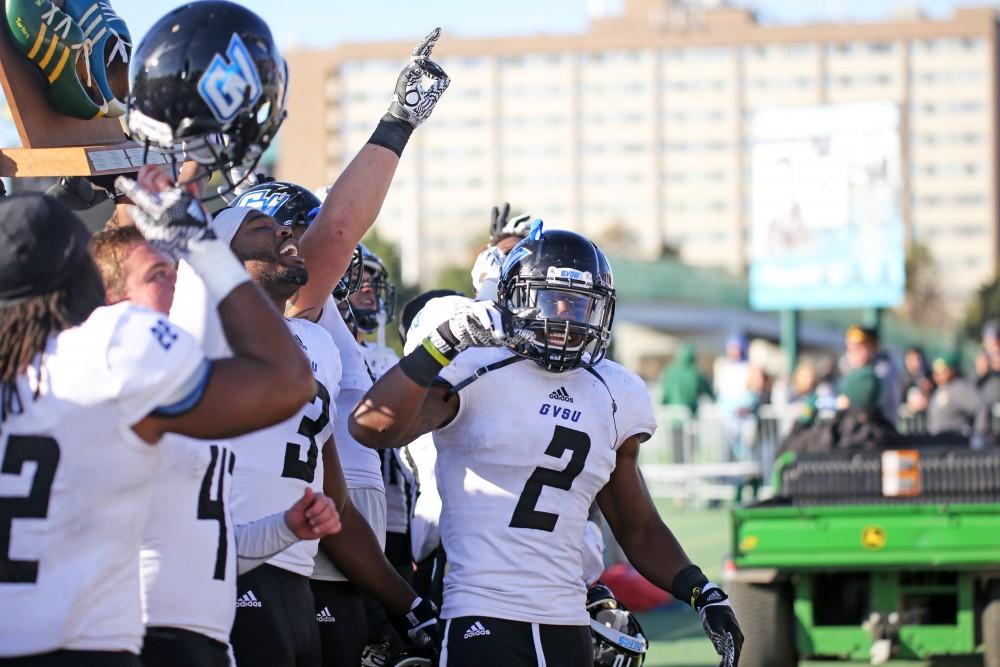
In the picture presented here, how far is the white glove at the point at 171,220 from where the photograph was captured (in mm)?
3227

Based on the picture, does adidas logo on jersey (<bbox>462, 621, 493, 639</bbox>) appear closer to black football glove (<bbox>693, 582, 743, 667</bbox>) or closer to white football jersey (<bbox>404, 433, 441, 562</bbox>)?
black football glove (<bbox>693, 582, 743, 667</bbox>)

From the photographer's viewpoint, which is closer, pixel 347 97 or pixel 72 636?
pixel 72 636

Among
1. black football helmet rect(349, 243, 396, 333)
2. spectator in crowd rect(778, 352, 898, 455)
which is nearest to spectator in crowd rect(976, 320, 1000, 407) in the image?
spectator in crowd rect(778, 352, 898, 455)

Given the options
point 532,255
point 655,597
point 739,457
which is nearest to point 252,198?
point 532,255

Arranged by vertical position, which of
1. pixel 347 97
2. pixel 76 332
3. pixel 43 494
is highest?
pixel 347 97

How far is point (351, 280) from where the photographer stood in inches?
219

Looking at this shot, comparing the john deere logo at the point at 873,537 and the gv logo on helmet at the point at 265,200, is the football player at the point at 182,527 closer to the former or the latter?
the gv logo on helmet at the point at 265,200

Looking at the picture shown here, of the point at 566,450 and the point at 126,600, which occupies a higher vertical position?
the point at 566,450

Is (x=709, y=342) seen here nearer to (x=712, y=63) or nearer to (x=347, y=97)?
(x=712, y=63)

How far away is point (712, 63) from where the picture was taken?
10869 centimetres

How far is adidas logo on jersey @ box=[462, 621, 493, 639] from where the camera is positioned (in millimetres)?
4340

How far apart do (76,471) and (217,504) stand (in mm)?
572

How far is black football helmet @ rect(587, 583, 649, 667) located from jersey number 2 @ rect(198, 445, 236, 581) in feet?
5.31

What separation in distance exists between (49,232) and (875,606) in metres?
6.02
